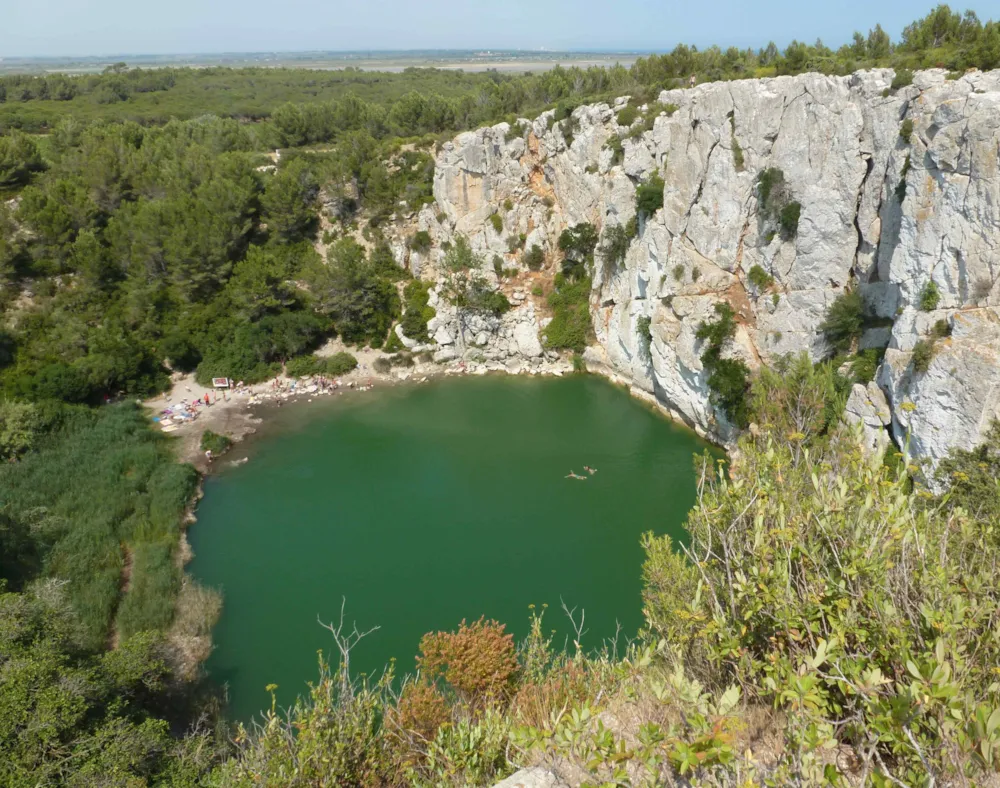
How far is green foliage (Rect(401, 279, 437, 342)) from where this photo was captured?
101 ft

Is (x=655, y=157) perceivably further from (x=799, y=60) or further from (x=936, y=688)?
(x=936, y=688)

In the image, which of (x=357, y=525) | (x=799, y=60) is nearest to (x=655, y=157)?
(x=799, y=60)

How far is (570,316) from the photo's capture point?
29.6 meters

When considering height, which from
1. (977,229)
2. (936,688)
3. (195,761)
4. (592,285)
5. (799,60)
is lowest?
(195,761)

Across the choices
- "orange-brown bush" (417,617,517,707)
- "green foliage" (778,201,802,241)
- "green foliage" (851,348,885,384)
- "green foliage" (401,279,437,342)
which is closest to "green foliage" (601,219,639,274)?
"green foliage" (778,201,802,241)

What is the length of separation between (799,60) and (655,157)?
639 cm

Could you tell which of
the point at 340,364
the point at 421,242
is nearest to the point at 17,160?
the point at 340,364

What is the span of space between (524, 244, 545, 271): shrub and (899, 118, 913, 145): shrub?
16535 mm

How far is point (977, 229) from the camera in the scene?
15.6 meters

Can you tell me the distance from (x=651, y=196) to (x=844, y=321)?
9.00 m

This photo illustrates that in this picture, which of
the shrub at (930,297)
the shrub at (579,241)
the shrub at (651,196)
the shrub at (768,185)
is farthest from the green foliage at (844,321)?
the shrub at (579,241)

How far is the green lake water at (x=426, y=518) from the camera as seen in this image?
15117 millimetres

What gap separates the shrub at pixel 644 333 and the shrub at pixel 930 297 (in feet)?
32.6

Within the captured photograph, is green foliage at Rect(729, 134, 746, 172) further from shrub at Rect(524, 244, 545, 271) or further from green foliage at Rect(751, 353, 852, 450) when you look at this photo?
shrub at Rect(524, 244, 545, 271)
